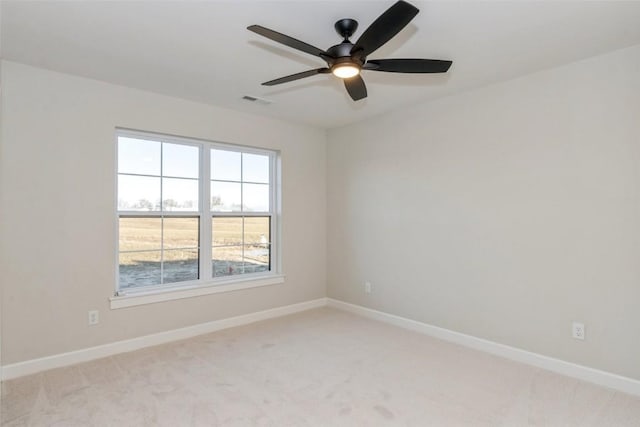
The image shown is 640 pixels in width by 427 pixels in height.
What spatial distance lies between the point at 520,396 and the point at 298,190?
129 inches

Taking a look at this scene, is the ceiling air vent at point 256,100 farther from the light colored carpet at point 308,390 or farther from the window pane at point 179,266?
the light colored carpet at point 308,390

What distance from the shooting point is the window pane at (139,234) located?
3.52m

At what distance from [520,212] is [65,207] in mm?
3987

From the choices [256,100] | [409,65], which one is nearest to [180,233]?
[256,100]

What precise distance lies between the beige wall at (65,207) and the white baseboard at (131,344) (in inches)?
2.2

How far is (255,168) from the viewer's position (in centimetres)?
457

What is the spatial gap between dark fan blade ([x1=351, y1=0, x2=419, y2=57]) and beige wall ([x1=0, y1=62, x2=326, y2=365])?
2.46 meters

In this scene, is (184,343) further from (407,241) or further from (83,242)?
(407,241)

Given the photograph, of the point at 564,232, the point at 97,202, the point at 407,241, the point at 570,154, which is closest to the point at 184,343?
the point at 97,202

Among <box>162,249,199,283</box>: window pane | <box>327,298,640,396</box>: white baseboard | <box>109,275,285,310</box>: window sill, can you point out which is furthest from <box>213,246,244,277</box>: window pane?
<box>327,298,640,396</box>: white baseboard

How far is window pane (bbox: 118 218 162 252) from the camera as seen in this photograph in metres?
3.52

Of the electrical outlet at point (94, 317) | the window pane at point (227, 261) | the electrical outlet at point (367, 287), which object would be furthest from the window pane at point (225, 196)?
the electrical outlet at point (367, 287)

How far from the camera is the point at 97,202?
10.8 feet

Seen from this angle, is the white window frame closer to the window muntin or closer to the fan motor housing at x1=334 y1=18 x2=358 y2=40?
the window muntin
